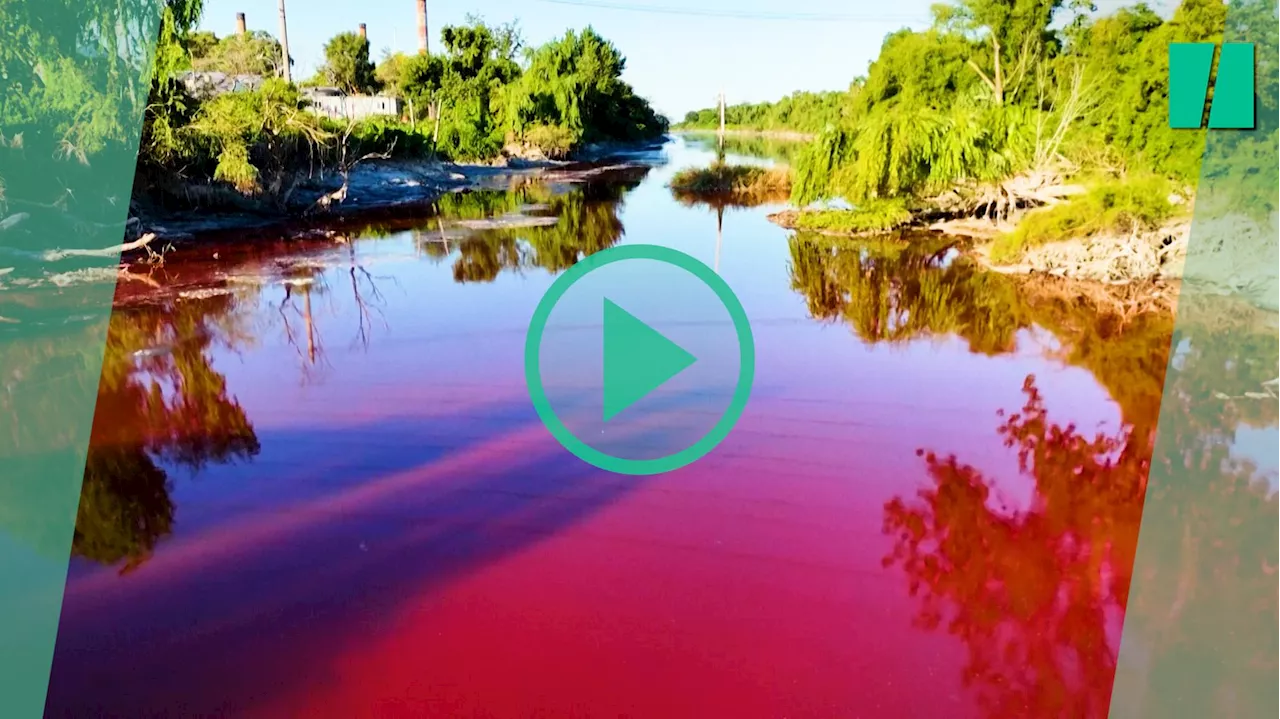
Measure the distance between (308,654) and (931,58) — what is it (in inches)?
1266

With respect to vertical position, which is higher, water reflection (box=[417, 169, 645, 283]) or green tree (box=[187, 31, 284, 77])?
green tree (box=[187, 31, 284, 77])

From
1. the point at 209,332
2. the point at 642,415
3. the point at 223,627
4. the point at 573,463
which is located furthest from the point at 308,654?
the point at 209,332

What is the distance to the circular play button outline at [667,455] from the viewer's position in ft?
24.8

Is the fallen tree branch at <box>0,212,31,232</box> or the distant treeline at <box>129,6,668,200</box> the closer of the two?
the fallen tree branch at <box>0,212,31,232</box>

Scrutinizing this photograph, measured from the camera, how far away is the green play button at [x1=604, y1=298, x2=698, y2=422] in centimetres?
920

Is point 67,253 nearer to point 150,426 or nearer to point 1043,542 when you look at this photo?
point 150,426

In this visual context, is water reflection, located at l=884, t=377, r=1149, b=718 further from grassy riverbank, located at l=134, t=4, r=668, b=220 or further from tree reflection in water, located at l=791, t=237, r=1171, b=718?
grassy riverbank, located at l=134, t=4, r=668, b=220

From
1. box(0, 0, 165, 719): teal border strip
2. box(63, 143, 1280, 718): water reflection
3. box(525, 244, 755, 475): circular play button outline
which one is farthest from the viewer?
box(525, 244, 755, 475): circular play button outline

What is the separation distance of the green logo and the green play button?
397 inches

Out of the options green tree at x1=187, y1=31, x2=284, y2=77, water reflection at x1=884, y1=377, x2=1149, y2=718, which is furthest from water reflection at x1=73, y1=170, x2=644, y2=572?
green tree at x1=187, y1=31, x2=284, y2=77

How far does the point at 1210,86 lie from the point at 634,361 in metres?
12.4

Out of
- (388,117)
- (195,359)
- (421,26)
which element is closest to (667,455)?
(195,359)

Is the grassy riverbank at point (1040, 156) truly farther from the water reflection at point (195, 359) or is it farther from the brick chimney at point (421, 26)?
the brick chimney at point (421, 26)

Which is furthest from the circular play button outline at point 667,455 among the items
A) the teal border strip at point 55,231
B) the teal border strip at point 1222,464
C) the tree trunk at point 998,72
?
the tree trunk at point 998,72
